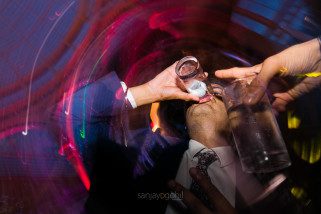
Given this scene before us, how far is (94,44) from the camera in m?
1.81

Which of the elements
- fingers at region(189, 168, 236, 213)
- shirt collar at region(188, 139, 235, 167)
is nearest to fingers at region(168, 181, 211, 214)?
fingers at region(189, 168, 236, 213)

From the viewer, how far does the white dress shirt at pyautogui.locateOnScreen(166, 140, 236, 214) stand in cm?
110

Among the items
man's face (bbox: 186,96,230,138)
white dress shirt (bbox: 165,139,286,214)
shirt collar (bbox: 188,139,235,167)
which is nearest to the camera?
white dress shirt (bbox: 165,139,286,214)

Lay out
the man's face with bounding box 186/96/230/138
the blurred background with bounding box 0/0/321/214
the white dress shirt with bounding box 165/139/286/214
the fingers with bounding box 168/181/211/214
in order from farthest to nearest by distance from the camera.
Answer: the blurred background with bounding box 0/0/321/214
the man's face with bounding box 186/96/230/138
the white dress shirt with bounding box 165/139/286/214
the fingers with bounding box 168/181/211/214

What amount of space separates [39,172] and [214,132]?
1495 mm

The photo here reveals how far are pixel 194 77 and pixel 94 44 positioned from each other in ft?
2.98

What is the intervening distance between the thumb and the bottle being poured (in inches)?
11.2

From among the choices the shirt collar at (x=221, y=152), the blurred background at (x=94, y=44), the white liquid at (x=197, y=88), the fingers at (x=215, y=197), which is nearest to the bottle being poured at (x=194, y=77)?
the white liquid at (x=197, y=88)

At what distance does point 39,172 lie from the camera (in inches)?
80.8

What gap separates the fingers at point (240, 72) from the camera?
1238mm

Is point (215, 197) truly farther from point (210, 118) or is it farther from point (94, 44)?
point (94, 44)

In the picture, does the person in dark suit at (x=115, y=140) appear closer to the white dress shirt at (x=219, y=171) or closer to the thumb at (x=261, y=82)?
the white dress shirt at (x=219, y=171)

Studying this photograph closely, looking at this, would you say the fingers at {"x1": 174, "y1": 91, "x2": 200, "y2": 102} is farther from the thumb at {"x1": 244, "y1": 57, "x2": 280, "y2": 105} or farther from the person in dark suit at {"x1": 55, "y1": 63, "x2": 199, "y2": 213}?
the thumb at {"x1": 244, "y1": 57, "x2": 280, "y2": 105}

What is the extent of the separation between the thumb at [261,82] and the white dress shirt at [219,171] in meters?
0.35
